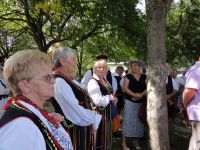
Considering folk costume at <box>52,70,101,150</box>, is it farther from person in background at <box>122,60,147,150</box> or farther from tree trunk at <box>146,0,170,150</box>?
person in background at <box>122,60,147,150</box>

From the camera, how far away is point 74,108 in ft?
11.6

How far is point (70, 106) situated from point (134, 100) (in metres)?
2.92

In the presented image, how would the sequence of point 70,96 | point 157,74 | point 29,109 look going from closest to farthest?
point 29,109, point 70,96, point 157,74

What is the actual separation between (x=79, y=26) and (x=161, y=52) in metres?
10.1

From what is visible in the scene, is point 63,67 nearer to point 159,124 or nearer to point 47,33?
point 159,124

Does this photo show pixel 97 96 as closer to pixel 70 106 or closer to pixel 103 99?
pixel 103 99

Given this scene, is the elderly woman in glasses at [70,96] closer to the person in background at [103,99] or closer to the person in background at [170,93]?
the person in background at [103,99]

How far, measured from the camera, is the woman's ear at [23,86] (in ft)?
6.41

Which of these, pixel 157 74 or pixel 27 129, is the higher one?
pixel 157 74

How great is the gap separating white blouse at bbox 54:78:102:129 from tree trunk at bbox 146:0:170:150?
189 centimetres

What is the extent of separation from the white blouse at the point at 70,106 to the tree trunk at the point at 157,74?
189 centimetres

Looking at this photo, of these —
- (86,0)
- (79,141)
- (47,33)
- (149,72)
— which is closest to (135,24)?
(86,0)

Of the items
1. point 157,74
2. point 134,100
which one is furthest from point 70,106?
point 134,100

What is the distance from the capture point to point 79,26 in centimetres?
1506
